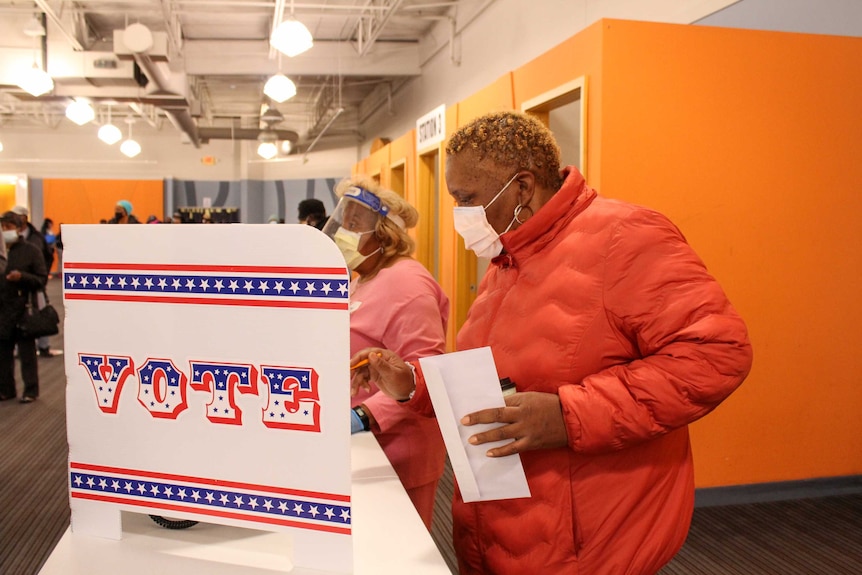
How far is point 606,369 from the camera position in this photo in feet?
4.22

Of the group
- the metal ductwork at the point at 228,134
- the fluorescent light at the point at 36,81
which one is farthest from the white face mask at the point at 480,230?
the metal ductwork at the point at 228,134

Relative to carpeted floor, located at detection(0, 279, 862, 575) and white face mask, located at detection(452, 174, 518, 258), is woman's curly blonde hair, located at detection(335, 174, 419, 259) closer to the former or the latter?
white face mask, located at detection(452, 174, 518, 258)

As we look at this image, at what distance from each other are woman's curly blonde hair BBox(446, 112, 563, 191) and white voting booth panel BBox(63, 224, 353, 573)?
1.45 ft

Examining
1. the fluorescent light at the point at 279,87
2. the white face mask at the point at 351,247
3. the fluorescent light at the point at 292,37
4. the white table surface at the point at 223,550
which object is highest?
the fluorescent light at the point at 292,37

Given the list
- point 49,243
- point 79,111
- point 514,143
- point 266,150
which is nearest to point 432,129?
point 514,143

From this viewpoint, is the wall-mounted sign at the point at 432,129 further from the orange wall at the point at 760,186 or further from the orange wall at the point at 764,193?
the orange wall at the point at 764,193

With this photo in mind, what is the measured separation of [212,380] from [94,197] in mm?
19550

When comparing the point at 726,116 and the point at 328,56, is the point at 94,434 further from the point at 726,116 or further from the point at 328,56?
the point at 328,56

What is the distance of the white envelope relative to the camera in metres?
1.22

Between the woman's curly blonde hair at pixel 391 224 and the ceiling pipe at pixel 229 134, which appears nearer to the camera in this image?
the woman's curly blonde hair at pixel 391 224

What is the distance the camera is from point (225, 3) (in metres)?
8.09

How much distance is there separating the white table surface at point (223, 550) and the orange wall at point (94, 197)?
18.7 m

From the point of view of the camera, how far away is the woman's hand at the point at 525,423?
1.23 m

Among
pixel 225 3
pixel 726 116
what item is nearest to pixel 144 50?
pixel 225 3
